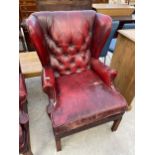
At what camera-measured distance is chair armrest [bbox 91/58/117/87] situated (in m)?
1.38

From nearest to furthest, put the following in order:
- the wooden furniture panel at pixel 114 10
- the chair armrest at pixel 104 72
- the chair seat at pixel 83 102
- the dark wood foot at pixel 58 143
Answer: the chair seat at pixel 83 102
the dark wood foot at pixel 58 143
the chair armrest at pixel 104 72
the wooden furniture panel at pixel 114 10

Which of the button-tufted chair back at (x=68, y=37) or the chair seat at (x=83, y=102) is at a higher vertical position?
the button-tufted chair back at (x=68, y=37)

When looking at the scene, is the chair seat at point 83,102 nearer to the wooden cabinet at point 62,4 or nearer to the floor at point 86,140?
the floor at point 86,140

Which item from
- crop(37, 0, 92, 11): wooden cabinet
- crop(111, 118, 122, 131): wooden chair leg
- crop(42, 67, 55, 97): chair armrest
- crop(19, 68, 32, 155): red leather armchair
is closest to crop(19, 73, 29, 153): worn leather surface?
crop(19, 68, 32, 155): red leather armchair

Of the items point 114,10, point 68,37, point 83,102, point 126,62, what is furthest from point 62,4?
point 83,102

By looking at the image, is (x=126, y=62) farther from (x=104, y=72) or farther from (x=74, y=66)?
(x=74, y=66)

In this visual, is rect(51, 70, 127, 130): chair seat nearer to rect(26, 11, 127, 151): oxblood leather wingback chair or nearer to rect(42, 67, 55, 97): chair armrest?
rect(26, 11, 127, 151): oxblood leather wingback chair

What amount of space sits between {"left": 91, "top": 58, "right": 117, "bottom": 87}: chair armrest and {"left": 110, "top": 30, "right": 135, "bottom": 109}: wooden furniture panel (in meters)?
0.27

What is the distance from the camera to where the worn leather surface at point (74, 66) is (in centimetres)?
119

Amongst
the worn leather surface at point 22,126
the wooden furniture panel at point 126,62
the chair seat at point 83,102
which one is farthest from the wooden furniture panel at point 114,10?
the worn leather surface at point 22,126

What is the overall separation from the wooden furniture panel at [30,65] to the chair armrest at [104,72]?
0.62m
